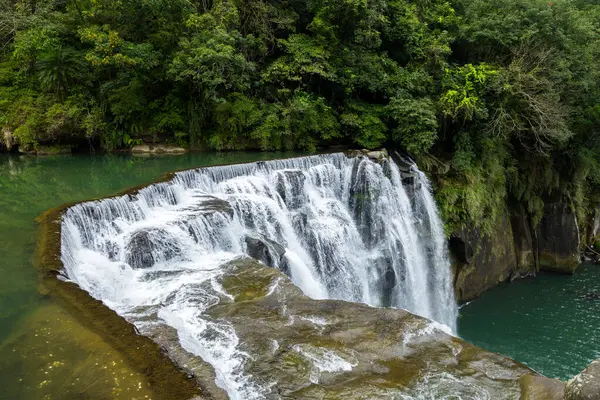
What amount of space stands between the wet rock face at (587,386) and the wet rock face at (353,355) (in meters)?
1.33

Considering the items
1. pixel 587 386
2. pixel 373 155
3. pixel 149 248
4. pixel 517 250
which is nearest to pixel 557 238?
pixel 517 250

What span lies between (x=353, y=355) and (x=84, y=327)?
113 inches

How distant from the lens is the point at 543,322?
12352 mm

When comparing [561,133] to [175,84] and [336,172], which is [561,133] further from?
[175,84]

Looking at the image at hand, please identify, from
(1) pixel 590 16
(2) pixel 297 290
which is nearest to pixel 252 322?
(2) pixel 297 290

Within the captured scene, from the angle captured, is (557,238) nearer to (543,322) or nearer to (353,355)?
(543,322)

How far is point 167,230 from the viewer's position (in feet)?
24.8

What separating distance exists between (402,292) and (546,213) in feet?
27.7

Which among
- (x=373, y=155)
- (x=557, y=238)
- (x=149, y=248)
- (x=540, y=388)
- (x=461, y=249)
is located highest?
(x=373, y=155)

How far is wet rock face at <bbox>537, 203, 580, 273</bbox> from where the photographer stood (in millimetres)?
15656

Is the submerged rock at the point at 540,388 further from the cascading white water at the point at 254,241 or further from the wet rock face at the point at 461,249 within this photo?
the wet rock face at the point at 461,249

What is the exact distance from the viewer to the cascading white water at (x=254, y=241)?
5.89 metres

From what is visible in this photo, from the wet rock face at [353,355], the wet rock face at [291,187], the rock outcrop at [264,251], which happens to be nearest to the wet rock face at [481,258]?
the wet rock face at [291,187]

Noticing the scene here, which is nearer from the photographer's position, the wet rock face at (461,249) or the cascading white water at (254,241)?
the cascading white water at (254,241)
